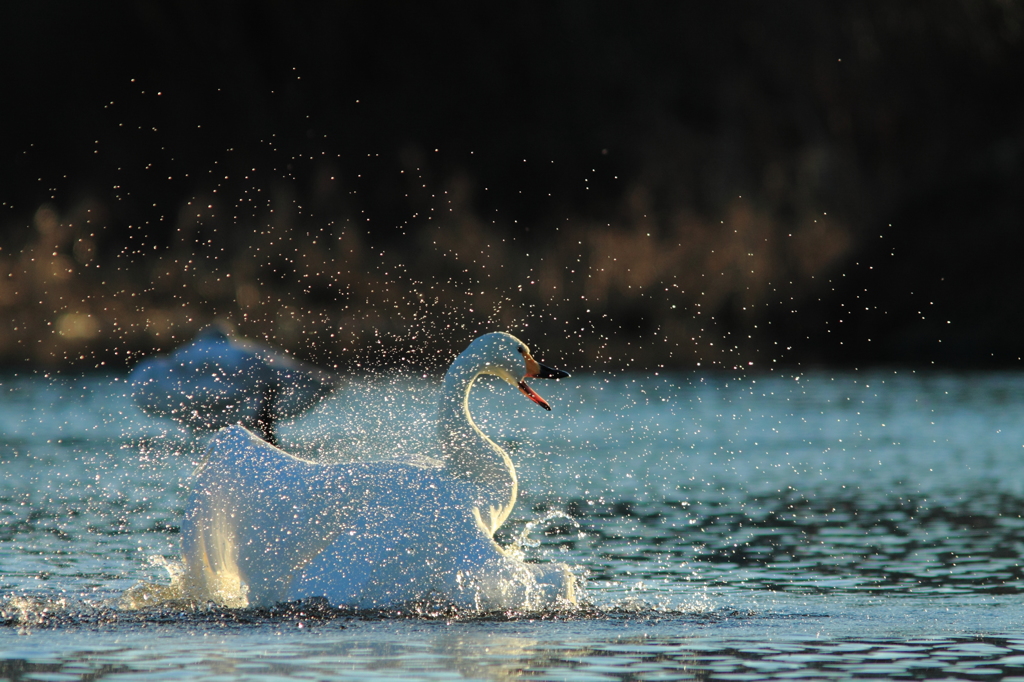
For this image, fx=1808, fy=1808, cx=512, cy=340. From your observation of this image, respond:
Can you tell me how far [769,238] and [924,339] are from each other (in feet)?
8.99

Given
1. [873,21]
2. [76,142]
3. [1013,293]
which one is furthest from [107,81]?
[1013,293]

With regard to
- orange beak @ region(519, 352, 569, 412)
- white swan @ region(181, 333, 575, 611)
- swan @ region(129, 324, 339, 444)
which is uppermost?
swan @ region(129, 324, 339, 444)

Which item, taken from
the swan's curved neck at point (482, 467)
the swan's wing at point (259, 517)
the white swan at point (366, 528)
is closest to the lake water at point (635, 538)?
the white swan at point (366, 528)

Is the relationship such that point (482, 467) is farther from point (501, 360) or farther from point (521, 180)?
point (521, 180)

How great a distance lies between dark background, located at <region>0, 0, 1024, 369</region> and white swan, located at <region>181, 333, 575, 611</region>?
538 inches

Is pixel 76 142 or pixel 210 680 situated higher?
pixel 76 142

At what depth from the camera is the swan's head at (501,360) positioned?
962 centimetres

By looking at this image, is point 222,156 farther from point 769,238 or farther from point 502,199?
point 769,238

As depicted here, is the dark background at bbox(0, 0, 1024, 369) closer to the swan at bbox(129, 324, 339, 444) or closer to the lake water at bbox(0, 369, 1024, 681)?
the lake water at bbox(0, 369, 1024, 681)

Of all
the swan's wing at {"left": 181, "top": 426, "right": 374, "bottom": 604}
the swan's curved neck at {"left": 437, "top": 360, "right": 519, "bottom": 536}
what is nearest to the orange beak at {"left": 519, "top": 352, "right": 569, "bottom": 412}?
the swan's curved neck at {"left": 437, "top": 360, "right": 519, "bottom": 536}

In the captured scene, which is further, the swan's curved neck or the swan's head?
the swan's head

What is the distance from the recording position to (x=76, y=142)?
1641 inches

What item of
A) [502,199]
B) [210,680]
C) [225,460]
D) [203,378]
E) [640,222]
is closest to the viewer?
[210,680]

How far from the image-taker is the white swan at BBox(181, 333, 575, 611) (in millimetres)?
8414
